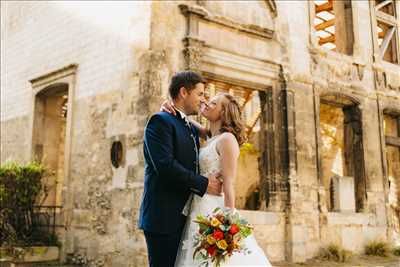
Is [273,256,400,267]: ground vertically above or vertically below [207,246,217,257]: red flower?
below

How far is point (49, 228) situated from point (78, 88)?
2.61m

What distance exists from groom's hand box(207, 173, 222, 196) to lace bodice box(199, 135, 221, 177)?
7cm

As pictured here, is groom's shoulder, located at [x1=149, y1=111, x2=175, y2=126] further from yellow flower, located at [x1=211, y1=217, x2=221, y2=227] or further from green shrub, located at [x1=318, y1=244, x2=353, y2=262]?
green shrub, located at [x1=318, y1=244, x2=353, y2=262]

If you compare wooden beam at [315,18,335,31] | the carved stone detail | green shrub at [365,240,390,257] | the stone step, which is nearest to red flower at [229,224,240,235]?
the carved stone detail

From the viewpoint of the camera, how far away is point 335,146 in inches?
512

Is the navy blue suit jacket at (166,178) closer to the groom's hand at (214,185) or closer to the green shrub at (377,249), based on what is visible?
the groom's hand at (214,185)

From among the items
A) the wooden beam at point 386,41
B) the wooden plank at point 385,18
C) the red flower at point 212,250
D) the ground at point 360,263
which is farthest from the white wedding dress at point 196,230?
the wooden plank at point 385,18

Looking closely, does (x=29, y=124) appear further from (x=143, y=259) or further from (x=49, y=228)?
(x=143, y=259)

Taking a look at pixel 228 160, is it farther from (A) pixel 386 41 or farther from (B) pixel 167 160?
(A) pixel 386 41

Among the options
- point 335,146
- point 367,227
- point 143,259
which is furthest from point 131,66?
point 335,146

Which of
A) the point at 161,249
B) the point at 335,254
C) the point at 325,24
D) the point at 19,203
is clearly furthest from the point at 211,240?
the point at 325,24

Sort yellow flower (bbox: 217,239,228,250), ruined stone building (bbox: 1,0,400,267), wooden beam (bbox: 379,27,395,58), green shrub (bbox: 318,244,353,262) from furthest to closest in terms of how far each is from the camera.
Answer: wooden beam (bbox: 379,27,395,58), green shrub (bbox: 318,244,353,262), ruined stone building (bbox: 1,0,400,267), yellow flower (bbox: 217,239,228,250)

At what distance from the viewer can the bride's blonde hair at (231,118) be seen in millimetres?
2895

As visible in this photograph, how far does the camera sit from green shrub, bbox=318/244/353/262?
8086 mm
